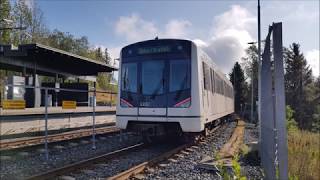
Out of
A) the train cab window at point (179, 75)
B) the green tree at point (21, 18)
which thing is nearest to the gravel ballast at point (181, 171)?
the train cab window at point (179, 75)

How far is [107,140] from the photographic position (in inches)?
534

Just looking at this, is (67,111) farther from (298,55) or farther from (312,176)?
(298,55)

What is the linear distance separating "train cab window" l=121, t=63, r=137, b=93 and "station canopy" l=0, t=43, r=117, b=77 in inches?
277

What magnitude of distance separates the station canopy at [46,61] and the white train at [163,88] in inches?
290

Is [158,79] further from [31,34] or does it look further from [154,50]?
[31,34]

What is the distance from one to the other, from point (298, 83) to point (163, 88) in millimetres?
54148

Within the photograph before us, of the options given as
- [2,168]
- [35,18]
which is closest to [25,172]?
[2,168]

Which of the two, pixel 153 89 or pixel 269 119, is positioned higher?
pixel 153 89

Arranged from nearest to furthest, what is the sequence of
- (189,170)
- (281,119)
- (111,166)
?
1. (281,119)
2. (189,170)
3. (111,166)

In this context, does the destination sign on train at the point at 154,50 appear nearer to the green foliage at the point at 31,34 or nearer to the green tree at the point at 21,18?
the green foliage at the point at 31,34

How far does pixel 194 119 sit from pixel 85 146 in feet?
12.6

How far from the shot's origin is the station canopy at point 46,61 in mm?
17250

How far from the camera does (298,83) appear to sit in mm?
59625

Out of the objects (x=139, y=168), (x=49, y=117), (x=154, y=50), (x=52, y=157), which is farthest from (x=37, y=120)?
(x=139, y=168)
